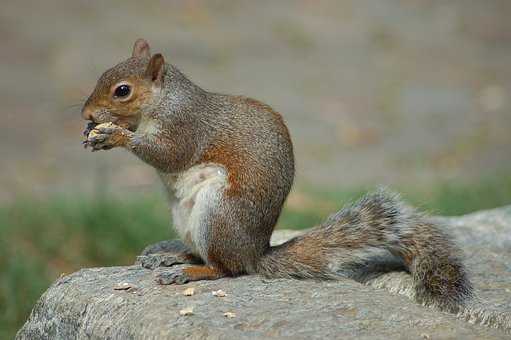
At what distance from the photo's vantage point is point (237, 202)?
3609mm

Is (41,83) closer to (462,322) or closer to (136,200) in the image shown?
(136,200)

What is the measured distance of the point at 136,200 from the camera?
693cm

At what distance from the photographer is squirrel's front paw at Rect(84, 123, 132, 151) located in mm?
3723

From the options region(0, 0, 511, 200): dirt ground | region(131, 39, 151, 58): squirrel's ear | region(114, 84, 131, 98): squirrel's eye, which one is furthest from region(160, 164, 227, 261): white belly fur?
region(0, 0, 511, 200): dirt ground

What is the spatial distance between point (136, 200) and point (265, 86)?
14.9 ft

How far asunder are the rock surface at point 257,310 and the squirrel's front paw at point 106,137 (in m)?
0.51

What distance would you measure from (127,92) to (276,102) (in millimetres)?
6996

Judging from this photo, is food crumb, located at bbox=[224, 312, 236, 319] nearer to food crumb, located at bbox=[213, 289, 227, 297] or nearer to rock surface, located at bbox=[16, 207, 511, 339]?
rock surface, located at bbox=[16, 207, 511, 339]

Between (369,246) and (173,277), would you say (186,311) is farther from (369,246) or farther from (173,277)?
(369,246)

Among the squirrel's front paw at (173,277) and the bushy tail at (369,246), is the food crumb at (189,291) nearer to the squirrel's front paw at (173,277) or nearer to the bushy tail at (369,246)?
the squirrel's front paw at (173,277)

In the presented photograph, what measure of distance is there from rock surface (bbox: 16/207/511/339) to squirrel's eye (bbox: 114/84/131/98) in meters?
0.70

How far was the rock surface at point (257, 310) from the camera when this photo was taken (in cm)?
303

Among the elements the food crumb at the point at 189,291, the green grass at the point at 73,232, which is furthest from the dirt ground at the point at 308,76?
the food crumb at the point at 189,291

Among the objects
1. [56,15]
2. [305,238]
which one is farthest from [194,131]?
[56,15]
